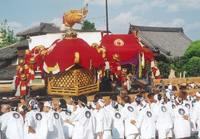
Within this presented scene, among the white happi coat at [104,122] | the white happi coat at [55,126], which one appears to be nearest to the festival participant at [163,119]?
the white happi coat at [104,122]

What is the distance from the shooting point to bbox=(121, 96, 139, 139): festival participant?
8.67 metres

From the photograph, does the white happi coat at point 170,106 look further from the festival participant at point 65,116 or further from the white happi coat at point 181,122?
the festival participant at point 65,116

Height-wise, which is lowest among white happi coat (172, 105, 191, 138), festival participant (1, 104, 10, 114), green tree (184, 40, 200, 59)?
white happi coat (172, 105, 191, 138)

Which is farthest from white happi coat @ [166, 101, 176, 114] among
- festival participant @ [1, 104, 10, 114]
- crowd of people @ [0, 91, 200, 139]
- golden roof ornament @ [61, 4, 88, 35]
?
golden roof ornament @ [61, 4, 88, 35]

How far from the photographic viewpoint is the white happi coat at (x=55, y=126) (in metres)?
7.51

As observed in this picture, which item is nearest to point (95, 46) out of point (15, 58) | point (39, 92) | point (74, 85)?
point (74, 85)

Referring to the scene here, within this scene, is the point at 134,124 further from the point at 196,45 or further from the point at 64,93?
the point at 196,45

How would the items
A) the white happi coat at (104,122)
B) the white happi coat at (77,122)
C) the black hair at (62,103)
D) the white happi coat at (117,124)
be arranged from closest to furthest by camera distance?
the white happi coat at (77,122) → the white happi coat at (104,122) → the black hair at (62,103) → the white happi coat at (117,124)

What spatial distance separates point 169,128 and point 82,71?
5.22m

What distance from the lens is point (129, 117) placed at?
8797 millimetres

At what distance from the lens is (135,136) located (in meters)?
8.80

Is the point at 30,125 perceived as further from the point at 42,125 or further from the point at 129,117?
the point at 129,117

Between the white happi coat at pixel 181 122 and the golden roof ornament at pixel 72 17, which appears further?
the golden roof ornament at pixel 72 17

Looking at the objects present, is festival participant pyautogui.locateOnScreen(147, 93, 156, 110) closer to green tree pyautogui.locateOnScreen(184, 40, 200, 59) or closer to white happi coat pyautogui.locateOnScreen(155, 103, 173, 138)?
white happi coat pyautogui.locateOnScreen(155, 103, 173, 138)
